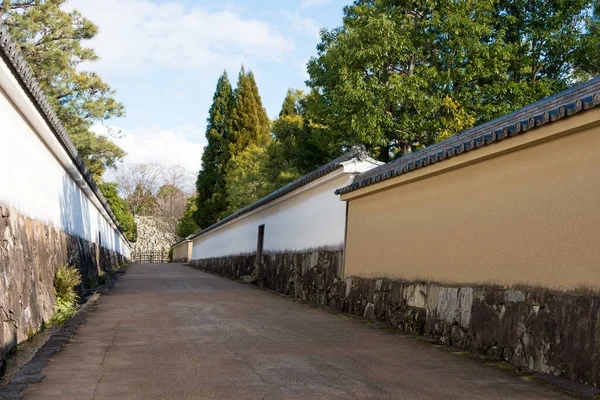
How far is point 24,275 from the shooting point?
27.6 ft

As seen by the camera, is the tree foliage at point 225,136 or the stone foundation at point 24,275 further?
the tree foliage at point 225,136

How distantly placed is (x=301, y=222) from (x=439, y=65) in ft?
29.8

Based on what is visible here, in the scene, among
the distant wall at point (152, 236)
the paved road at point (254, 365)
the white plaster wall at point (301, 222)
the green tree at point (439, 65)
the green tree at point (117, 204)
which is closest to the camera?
the paved road at point (254, 365)

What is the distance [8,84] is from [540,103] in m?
7.14

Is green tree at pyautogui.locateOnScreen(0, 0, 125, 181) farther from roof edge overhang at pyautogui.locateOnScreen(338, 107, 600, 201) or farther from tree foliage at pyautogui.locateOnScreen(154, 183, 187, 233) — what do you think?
tree foliage at pyautogui.locateOnScreen(154, 183, 187, 233)

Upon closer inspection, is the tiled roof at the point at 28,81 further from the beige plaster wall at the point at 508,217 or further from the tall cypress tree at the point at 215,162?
the tall cypress tree at the point at 215,162

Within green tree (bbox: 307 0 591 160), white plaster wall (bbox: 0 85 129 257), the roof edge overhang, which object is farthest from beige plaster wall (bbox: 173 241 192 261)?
the roof edge overhang

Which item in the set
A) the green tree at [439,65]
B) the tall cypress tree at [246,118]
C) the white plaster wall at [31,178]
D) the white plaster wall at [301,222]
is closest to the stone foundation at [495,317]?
the white plaster wall at [301,222]

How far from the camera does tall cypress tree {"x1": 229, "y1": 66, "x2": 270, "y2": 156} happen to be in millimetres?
47406

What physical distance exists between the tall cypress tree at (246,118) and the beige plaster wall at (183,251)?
978cm

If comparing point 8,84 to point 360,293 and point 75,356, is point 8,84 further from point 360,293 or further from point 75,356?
point 360,293

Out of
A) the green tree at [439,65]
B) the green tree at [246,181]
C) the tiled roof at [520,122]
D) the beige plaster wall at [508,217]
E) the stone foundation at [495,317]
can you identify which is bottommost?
the stone foundation at [495,317]

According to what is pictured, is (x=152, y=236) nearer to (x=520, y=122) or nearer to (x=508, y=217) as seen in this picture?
(x=508, y=217)

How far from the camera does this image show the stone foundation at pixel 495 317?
621 cm
